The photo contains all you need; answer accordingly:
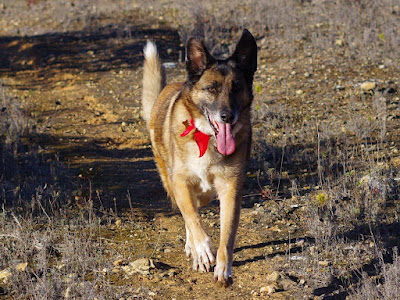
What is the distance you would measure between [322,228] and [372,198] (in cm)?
78

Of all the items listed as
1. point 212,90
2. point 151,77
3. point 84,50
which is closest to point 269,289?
point 212,90

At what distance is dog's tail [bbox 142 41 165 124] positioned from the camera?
6.02 meters

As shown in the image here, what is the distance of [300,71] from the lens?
1023cm

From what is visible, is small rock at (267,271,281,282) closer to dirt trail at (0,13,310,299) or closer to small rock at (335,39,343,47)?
dirt trail at (0,13,310,299)

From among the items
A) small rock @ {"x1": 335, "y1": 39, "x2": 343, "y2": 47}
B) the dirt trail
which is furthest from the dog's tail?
small rock @ {"x1": 335, "y1": 39, "x2": 343, "y2": 47}

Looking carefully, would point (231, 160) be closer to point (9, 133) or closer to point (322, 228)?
point (322, 228)

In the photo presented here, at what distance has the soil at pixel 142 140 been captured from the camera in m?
4.43

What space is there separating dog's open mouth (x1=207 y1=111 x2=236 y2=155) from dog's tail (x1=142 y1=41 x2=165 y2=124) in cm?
182

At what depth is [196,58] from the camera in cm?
450

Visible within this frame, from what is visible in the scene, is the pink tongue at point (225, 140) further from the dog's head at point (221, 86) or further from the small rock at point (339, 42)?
the small rock at point (339, 42)

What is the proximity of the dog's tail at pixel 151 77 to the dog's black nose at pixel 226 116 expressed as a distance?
2013 millimetres

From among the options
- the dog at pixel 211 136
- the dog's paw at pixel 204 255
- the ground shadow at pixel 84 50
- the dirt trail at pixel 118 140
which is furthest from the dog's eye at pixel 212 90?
→ the ground shadow at pixel 84 50

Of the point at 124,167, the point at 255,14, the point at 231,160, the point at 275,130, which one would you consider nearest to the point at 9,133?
the point at 124,167

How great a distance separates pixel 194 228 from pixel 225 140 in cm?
73
